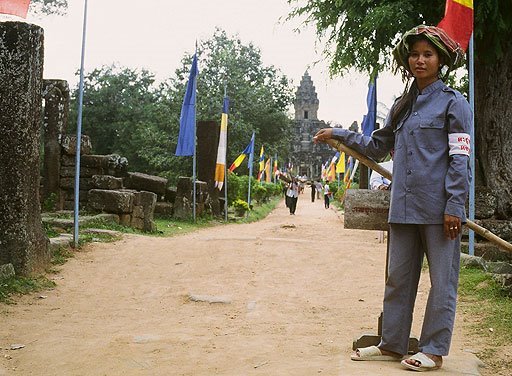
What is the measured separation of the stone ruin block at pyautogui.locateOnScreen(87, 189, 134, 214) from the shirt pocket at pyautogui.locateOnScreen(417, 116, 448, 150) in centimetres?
962

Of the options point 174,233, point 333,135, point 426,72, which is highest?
point 426,72

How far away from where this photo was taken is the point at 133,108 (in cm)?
3581

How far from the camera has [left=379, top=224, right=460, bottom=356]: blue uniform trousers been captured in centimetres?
326

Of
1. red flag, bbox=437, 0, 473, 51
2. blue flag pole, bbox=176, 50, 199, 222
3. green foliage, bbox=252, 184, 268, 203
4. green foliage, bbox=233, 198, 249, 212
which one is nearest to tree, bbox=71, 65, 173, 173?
green foliage, bbox=252, 184, 268, 203

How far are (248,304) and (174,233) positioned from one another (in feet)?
24.8

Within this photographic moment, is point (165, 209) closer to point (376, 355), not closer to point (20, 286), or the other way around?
point (20, 286)

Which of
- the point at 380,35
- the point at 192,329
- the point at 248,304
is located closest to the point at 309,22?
the point at 380,35

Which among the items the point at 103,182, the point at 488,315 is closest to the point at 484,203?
the point at 488,315

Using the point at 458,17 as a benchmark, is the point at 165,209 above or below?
below

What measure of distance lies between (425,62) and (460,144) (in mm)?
507

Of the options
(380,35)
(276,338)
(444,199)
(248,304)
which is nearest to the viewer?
(444,199)

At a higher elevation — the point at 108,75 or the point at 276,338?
the point at 108,75

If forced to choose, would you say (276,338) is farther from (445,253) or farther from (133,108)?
(133,108)

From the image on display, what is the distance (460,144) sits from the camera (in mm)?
3213
